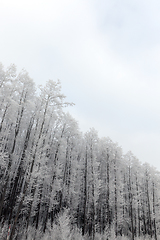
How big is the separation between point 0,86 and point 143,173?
1205 inches

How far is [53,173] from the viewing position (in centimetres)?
1998

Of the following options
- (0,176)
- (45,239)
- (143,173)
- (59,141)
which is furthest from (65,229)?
(143,173)

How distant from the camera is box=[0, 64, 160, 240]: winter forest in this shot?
1435 centimetres

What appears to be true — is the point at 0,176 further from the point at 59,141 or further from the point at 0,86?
the point at 0,86

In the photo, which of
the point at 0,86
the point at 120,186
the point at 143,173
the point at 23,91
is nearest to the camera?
the point at 0,86

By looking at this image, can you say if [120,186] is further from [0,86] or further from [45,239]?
[0,86]

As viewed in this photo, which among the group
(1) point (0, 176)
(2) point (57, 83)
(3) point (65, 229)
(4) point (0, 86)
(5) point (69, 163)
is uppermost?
(2) point (57, 83)

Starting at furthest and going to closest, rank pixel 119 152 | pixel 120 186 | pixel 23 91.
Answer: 1. pixel 119 152
2. pixel 120 186
3. pixel 23 91

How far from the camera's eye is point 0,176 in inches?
667

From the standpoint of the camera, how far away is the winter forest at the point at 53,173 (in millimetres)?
14352

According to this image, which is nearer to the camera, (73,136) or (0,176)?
(0,176)

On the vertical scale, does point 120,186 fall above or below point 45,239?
above

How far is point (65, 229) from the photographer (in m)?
12.7

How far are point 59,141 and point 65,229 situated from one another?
10.2m
